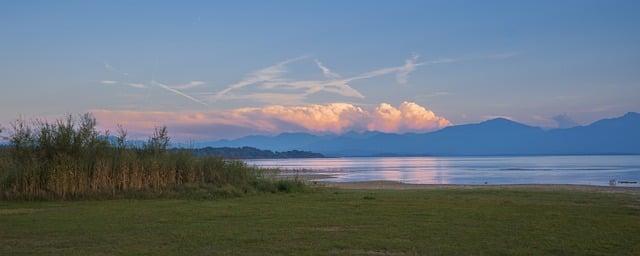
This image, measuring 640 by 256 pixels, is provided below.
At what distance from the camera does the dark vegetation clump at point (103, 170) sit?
20297mm

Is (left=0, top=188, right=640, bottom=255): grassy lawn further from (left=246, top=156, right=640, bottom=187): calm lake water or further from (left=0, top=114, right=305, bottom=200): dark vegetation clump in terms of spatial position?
(left=246, top=156, right=640, bottom=187): calm lake water

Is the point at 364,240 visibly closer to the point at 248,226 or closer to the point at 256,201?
the point at 248,226

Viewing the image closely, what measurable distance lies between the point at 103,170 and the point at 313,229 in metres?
11.3

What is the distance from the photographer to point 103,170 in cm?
2114

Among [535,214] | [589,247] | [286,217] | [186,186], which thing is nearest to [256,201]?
[186,186]

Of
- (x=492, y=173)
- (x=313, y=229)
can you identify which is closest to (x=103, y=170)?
(x=313, y=229)

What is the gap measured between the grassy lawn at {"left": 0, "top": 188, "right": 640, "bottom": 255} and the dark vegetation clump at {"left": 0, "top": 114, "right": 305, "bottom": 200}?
94.4 inches

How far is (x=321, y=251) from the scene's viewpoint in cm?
964

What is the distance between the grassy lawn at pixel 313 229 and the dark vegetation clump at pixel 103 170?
2398 millimetres

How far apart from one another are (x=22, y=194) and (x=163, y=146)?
6071 millimetres

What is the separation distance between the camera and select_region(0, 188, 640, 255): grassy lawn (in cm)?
988

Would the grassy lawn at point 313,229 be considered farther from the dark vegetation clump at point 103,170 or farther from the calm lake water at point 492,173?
the calm lake water at point 492,173

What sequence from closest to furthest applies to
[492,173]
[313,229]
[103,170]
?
1. [313,229]
2. [103,170]
3. [492,173]

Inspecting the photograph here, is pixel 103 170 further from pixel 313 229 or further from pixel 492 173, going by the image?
pixel 492 173
